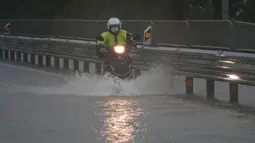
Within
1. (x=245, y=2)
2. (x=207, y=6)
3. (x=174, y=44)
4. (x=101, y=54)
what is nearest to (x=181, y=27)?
(x=174, y=44)

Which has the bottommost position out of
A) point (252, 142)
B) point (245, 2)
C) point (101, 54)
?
point (252, 142)

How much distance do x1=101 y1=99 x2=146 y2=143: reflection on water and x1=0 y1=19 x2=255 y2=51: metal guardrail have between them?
525cm

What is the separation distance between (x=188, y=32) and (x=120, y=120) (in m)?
9.13

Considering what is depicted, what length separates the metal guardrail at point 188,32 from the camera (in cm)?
1680

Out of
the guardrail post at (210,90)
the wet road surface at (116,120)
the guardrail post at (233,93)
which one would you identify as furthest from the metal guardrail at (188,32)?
the wet road surface at (116,120)

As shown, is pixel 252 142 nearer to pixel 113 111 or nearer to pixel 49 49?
pixel 113 111

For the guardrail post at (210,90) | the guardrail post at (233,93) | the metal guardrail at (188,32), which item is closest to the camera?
the guardrail post at (233,93)

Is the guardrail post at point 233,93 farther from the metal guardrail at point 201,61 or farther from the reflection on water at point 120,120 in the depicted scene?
the reflection on water at point 120,120

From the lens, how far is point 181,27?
19.2 m

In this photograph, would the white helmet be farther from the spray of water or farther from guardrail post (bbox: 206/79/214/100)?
guardrail post (bbox: 206/79/214/100)

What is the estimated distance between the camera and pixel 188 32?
18859mm

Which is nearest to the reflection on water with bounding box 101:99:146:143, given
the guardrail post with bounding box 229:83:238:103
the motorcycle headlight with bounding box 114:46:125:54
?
the motorcycle headlight with bounding box 114:46:125:54

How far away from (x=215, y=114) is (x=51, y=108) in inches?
123

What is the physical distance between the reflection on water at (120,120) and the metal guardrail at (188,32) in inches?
207
